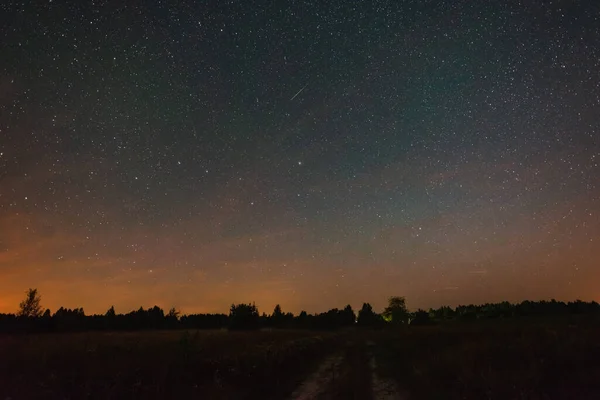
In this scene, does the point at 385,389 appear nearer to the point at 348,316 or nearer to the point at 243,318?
the point at 243,318

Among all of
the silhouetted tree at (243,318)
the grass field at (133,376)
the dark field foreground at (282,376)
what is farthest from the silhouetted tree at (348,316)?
the grass field at (133,376)

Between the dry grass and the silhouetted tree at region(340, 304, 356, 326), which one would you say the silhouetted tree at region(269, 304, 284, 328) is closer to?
the silhouetted tree at region(340, 304, 356, 326)

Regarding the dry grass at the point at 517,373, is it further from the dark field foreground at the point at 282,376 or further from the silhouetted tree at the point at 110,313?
the silhouetted tree at the point at 110,313

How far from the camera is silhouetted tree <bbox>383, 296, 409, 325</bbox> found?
14011 cm

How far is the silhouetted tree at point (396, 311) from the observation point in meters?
140

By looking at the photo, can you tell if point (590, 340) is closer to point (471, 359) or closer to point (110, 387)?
point (471, 359)

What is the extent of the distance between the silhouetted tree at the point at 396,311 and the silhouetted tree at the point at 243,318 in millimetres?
66128

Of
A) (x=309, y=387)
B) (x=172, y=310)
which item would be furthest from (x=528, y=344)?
(x=172, y=310)

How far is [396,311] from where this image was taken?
470 feet

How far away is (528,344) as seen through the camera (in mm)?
18750

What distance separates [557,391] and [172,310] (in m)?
110

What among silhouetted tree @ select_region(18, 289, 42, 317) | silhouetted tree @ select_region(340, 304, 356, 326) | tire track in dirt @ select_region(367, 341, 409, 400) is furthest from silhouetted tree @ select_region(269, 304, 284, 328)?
tire track in dirt @ select_region(367, 341, 409, 400)

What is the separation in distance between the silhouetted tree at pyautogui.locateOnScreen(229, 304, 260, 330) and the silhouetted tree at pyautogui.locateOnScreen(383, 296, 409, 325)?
66.1 metres

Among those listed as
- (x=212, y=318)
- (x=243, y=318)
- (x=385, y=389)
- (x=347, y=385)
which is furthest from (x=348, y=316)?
(x=385, y=389)
